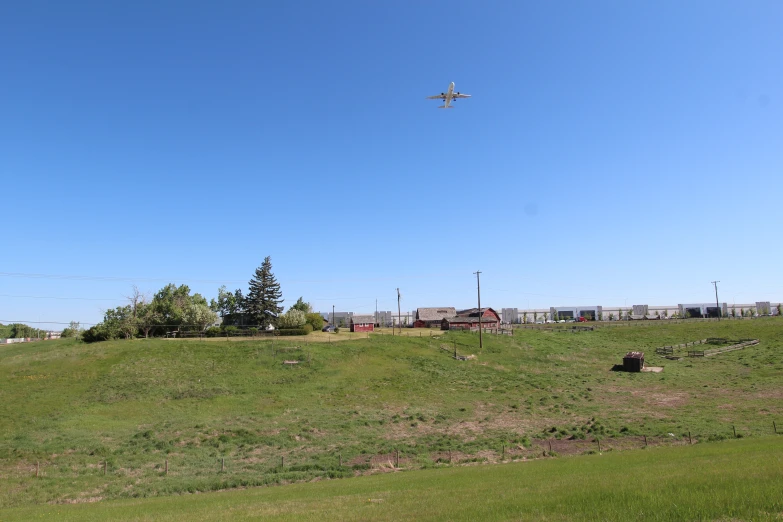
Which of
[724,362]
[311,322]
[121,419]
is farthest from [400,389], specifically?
[724,362]

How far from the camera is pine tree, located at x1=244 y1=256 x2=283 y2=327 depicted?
10144cm

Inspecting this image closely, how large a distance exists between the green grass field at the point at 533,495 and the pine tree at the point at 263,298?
80409 millimetres

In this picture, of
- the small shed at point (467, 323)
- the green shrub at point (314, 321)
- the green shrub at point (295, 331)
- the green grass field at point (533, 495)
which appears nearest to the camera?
the green grass field at point (533, 495)

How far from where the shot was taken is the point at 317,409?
4462cm

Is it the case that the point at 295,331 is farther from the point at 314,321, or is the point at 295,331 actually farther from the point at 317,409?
the point at 317,409

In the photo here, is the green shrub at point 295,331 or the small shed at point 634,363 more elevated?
the green shrub at point 295,331

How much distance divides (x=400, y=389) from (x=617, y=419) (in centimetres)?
2343

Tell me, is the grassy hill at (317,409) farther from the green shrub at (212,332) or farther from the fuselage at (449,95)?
the fuselage at (449,95)

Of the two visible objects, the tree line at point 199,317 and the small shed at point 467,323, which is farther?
the small shed at point 467,323

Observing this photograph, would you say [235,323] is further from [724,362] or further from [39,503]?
[724,362]

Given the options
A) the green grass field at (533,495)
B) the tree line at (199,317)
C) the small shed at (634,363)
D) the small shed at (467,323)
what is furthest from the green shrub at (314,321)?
the green grass field at (533,495)

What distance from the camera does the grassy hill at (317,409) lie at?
95.7 ft

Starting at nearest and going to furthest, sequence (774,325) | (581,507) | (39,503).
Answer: (581,507) < (39,503) < (774,325)

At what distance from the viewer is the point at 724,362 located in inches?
2640
